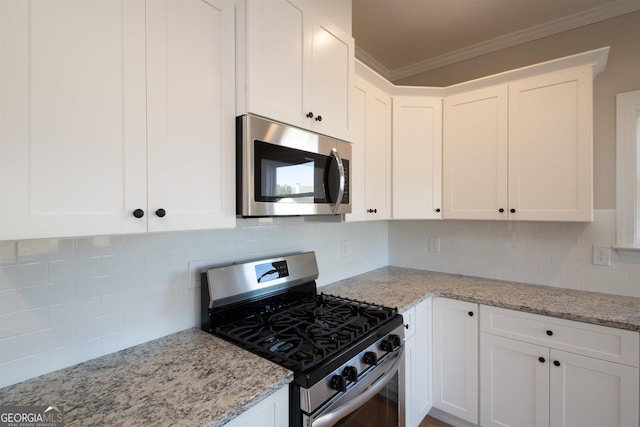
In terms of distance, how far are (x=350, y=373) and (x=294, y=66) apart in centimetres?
134

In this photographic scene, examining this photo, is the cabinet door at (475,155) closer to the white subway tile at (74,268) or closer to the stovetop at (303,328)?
the stovetop at (303,328)

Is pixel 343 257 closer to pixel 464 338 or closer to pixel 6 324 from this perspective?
pixel 464 338

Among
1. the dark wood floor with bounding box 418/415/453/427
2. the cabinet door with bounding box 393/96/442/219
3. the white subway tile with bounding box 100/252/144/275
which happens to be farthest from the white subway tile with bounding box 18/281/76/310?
the dark wood floor with bounding box 418/415/453/427

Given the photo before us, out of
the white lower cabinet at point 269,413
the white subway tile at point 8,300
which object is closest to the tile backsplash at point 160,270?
the white subway tile at point 8,300

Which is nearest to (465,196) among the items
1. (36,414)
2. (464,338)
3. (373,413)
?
(464,338)

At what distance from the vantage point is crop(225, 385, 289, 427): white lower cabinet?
36.2 inches

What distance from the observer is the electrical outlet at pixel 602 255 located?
6.50 feet

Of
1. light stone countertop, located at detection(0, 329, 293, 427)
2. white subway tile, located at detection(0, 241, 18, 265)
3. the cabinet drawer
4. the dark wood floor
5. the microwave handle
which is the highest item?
the microwave handle

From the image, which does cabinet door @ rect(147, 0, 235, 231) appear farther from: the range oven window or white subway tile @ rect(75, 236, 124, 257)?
white subway tile @ rect(75, 236, 124, 257)

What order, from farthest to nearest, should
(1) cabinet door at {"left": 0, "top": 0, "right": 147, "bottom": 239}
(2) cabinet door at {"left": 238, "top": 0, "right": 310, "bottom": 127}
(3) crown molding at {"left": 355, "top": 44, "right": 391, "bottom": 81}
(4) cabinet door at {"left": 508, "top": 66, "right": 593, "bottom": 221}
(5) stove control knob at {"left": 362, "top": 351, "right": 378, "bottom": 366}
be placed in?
(3) crown molding at {"left": 355, "top": 44, "right": 391, "bottom": 81}, (4) cabinet door at {"left": 508, "top": 66, "right": 593, "bottom": 221}, (5) stove control knob at {"left": 362, "top": 351, "right": 378, "bottom": 366}, (2) cabinet door at {"left": 238, "top": 0, "right": 310, "bottom": 127}, (1) cabinet door at {"left": 0, "top": 0, "right": 147, "bottom": 239}

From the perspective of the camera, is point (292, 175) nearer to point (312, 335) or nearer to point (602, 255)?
point (312, 335)

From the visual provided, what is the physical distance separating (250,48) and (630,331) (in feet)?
7.14

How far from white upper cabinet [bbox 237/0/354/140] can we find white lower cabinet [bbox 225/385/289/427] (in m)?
1.04

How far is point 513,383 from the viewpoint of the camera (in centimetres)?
180
